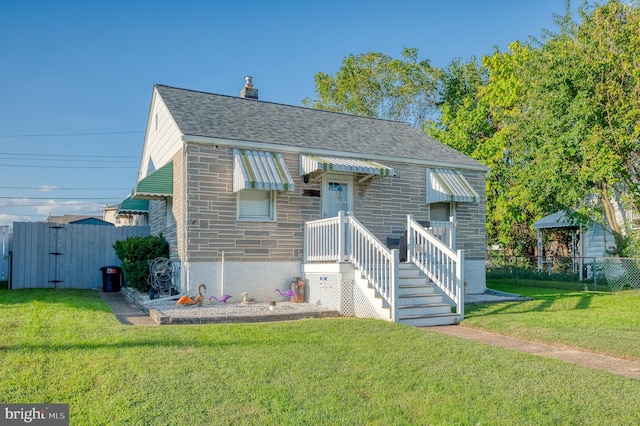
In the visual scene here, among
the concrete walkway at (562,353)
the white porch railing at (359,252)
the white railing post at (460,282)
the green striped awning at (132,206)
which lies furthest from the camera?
the green striped awning at (132,206)

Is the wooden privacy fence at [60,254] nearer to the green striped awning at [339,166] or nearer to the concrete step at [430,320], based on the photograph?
the green striped awning at [339,166]

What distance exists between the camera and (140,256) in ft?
43.3

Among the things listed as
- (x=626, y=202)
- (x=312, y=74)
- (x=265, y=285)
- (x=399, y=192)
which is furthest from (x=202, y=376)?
(x=312, y=74)

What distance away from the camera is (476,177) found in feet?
50.9

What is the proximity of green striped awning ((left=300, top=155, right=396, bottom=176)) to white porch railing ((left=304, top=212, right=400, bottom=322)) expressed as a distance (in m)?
1.31

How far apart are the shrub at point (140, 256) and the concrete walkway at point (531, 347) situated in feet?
5.66

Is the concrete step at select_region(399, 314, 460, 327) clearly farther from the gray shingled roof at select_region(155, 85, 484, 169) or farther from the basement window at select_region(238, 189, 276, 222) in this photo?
the gray shingled roof at select_region(155, 85, 484, 169)

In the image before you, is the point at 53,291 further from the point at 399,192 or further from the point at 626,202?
the point at 626,202

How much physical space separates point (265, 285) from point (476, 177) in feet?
24.8

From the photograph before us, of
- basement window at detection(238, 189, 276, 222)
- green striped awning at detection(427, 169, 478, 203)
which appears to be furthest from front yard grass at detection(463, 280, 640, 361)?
basement window at detection(238, 189, 276, 222)

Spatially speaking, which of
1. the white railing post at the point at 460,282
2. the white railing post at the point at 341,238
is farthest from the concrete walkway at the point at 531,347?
the white railing post at the point at 341,238

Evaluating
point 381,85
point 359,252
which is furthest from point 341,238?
point 381,85

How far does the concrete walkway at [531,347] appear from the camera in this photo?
6299mm

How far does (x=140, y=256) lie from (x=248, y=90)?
6.47m
